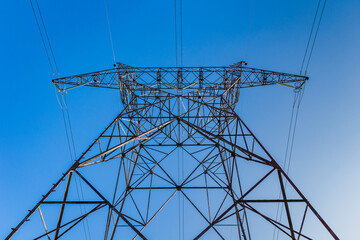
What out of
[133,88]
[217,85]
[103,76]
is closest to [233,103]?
[217,85]

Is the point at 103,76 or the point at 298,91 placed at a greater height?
the point at 103,76

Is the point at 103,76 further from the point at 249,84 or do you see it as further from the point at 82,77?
the point at 249,84

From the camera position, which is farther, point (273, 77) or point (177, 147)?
point (273, 77)

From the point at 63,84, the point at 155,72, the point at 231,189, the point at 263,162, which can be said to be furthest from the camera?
the point at 155,72

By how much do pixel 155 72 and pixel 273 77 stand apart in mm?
8073

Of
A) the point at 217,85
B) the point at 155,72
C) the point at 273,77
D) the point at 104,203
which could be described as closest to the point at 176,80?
the point at 155,72

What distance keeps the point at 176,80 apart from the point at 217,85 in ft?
9.44

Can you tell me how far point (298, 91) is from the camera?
1190cm

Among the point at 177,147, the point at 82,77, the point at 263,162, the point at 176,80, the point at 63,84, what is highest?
the point at 176,80

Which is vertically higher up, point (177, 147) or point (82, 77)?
point (82, 77)

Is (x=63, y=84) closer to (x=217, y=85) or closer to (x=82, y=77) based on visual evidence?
(x=82, y=77)

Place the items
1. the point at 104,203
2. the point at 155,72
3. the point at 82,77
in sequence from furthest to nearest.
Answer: the point at 155,72, the point at 82,77, the point at 104,203

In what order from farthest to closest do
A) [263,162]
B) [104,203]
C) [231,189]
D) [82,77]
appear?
[82,77], [231,189], [263,162], [104,203]

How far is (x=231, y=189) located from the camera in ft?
30.4
